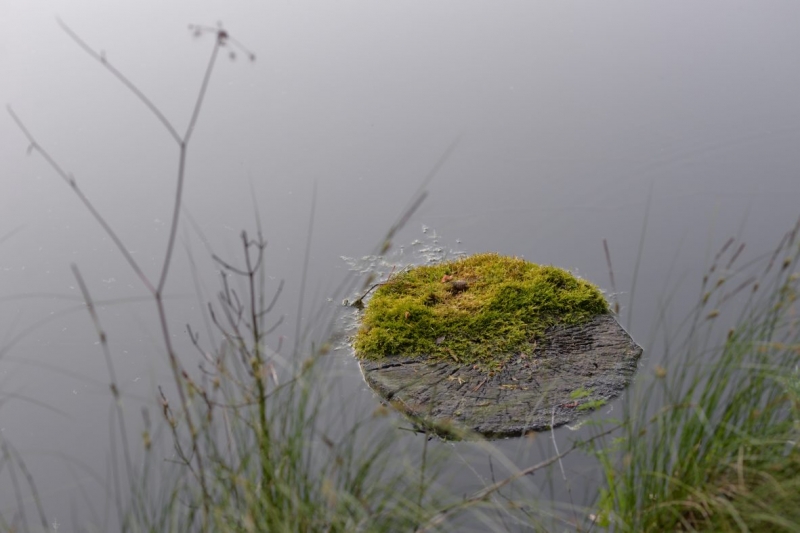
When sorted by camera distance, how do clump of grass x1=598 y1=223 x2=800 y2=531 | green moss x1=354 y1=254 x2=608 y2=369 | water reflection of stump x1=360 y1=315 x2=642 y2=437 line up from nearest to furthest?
clump of grass x1=598 y1=223 x2=800 y2=531 < water reflection of stump x1=360 y1=315 x2=642 y2=437 < green moss x1=354 y1=254 x2=608 y2=369

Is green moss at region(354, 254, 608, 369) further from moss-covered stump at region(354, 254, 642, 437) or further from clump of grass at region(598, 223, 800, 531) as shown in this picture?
clump of grass at region(598, 223, 800, 531)

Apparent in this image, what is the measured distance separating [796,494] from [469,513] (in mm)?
894

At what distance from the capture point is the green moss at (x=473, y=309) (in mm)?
2811

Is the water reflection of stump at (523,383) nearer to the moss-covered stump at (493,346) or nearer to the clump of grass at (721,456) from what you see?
the moss-covered stump at (493,346)

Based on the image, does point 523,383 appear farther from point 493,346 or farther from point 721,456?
point 721,456

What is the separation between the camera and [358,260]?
3279mm

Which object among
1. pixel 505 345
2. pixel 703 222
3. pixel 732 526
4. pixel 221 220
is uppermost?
pixel 221 220

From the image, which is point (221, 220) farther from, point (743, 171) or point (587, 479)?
point (743, 171)

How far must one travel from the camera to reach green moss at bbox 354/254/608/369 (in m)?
2.81

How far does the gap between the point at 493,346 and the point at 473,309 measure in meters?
0.20

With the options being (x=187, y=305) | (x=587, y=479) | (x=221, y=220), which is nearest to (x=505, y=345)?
(x=587, y=479)

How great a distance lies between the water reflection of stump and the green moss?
0.16 ft

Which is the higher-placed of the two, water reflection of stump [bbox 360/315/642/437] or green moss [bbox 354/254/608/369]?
green moss [bbox 354/254/608/369]

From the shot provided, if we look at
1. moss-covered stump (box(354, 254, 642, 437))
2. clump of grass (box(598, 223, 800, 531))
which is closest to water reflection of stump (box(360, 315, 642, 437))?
moss-covered stump (box(354, 254, 642, 437))
